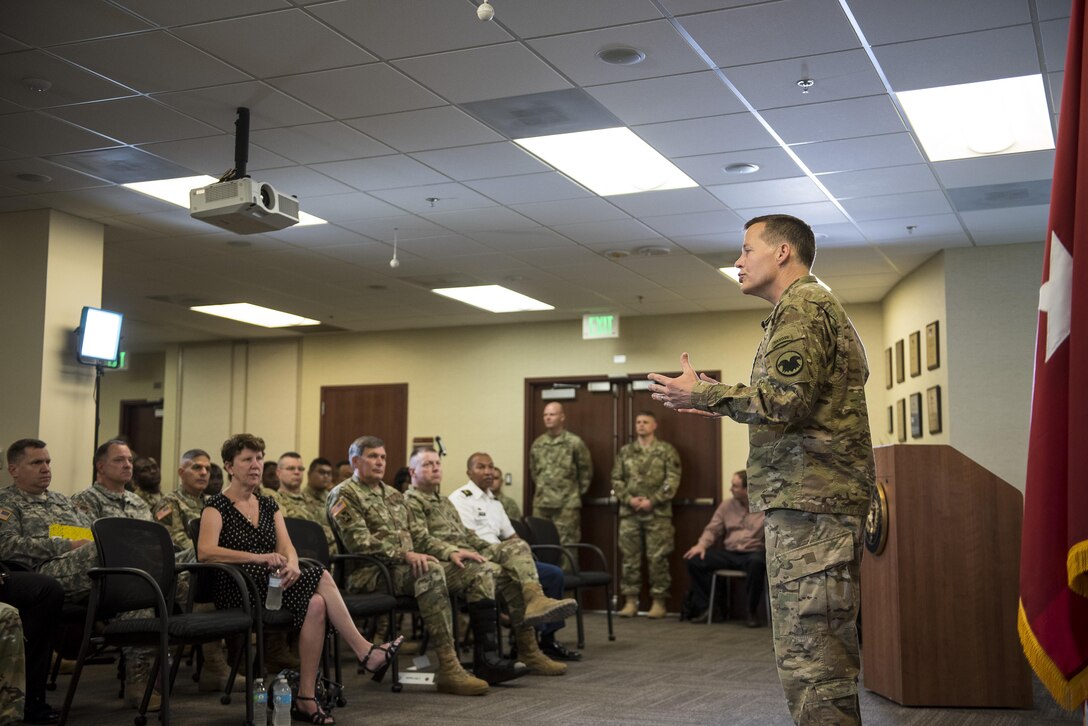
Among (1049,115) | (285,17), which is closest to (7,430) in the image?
(285,17)

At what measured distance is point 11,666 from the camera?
13.4 feet

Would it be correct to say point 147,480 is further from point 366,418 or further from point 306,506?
point 366,418

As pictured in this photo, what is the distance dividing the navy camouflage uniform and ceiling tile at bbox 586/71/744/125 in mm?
2434

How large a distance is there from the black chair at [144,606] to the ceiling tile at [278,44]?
2.04 meters

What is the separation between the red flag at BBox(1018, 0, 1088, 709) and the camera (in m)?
2.08

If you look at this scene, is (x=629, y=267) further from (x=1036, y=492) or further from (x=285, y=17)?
(x=1036, y=492)

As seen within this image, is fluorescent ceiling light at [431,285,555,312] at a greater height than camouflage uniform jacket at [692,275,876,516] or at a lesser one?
greater

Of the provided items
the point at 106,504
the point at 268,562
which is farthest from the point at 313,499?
the point at 268,562

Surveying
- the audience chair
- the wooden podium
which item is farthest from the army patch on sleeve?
the audience chair

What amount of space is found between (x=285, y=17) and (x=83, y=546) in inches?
97.4

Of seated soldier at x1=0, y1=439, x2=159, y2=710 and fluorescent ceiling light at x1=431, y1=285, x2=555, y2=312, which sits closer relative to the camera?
seated soldier at x1=0, y1=439, x2=159, y2=710

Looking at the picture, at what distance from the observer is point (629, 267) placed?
8875 millimetres

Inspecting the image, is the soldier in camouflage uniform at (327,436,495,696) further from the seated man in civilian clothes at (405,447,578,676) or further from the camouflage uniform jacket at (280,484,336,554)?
the camouflage uniform jacket at (280,484,336,554)

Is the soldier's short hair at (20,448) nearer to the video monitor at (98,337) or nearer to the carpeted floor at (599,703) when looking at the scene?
the carpeted floor at (599,703)
